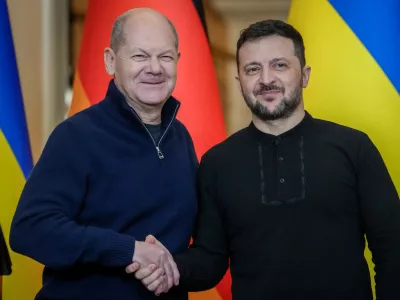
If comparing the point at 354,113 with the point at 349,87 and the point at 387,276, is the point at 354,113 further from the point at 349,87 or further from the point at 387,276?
the point at 387,276

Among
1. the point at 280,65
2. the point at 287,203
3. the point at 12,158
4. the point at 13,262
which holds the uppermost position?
the point at 280,65

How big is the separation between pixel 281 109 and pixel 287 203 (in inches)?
6.5

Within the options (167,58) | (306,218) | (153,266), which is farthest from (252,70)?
(153,266)

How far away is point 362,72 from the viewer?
46.1 inches

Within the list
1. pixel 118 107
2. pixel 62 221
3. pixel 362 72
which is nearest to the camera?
pixel 62 221

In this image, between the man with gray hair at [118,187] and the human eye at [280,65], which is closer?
the man with gray hair at [118,187]

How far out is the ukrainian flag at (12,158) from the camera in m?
1.34

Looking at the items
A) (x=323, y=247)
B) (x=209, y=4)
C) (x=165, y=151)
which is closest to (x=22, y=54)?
(x=209, y=4)

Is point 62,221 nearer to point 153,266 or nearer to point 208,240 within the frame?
point 153,266

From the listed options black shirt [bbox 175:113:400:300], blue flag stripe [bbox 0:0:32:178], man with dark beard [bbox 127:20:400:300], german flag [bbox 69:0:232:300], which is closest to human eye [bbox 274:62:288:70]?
man with dark beard [bbox 127:20:400:300]

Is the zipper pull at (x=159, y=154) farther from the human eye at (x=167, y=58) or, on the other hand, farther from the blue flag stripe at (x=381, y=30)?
the blue flag stripe at (x=381, y=30)

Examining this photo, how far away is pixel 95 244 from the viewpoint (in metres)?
0.85

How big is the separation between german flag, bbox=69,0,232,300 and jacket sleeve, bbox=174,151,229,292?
26 centimetres

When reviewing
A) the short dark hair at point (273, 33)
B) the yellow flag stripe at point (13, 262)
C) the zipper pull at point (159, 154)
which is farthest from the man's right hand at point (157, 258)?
the yellow flag stripe at point (13, 262)
